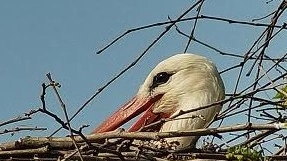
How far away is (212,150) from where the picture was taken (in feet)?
9.45

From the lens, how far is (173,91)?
13.8 feet

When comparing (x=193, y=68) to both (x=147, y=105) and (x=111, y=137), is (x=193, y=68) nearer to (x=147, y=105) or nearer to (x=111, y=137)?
(x=147, y=105)

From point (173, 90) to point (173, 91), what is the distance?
0.7 inches

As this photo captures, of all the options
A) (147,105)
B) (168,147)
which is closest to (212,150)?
(168,147)

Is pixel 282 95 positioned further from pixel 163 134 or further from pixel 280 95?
pixel 163 134

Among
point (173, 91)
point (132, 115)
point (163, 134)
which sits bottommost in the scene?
point (163, 134)

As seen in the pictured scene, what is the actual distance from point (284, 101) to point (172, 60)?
2249 millimetres

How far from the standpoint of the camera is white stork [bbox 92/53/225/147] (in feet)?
13.0

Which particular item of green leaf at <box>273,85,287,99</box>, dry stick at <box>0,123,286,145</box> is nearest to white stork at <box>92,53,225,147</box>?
dry stick at <box>0,123,286,145</box>

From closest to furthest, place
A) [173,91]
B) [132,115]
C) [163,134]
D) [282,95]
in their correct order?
[282,95] → [163,134] → [132,115] → [173,91]

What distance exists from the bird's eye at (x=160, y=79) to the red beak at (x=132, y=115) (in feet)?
0.28

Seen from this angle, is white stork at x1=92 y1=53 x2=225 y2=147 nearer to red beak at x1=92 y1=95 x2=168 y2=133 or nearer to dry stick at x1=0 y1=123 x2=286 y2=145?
red beak at x1=92 y1=95 x2=168 y2=133

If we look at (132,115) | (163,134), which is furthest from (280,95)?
(132,115)

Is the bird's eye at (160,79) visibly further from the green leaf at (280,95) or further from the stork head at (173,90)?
the green leaf at (280,95)
